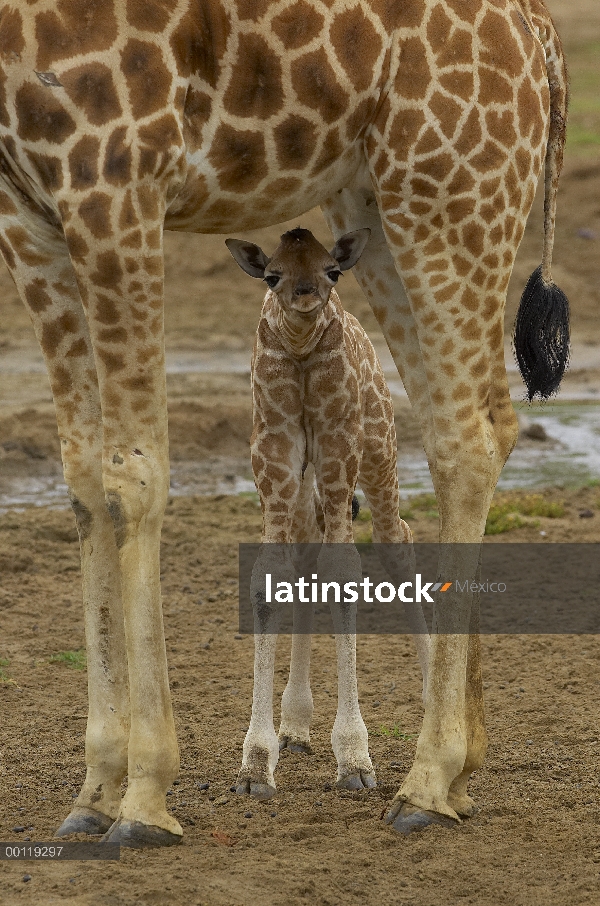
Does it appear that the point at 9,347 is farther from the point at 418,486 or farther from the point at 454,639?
the point at 454,639

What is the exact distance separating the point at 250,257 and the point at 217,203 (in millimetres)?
1408

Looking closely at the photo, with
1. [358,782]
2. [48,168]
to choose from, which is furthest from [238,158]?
[358,782]

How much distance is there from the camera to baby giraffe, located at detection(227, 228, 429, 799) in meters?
6.02

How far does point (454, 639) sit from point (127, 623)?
134cm

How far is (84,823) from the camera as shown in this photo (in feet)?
16.6

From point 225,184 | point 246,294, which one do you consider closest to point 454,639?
point 225,184

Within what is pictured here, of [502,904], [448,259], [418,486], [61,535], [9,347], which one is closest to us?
[502,904]

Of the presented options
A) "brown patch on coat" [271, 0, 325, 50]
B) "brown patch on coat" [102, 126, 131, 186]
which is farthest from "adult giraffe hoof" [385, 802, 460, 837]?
"brown patch on coat" [271, 0, 325, 50]

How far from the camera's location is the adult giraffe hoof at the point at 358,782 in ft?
→ 19.4

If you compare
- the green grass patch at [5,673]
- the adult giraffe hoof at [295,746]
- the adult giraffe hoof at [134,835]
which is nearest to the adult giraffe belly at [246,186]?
the adult giraffe hoof at [134,835]

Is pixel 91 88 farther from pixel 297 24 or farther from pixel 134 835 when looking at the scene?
pixel 134 835

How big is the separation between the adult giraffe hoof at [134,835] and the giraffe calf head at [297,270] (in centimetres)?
242

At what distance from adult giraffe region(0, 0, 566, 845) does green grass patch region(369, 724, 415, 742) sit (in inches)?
48.6

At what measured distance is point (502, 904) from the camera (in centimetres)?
452
